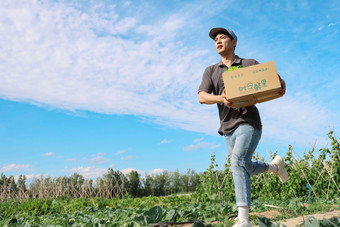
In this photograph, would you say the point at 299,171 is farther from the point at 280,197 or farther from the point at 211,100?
the point at 211,100

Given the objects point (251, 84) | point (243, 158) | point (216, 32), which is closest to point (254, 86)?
point (251, 84)

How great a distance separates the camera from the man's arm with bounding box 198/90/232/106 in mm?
2788

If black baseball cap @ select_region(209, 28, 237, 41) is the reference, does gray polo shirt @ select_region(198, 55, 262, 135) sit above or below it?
below

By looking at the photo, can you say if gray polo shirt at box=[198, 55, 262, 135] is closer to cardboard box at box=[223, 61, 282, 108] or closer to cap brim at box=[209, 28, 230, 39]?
cardboard box at box=[223, 61, 282, 108]

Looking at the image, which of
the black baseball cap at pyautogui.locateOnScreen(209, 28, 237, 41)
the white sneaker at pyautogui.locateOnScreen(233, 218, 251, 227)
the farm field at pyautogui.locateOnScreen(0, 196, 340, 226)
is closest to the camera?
the white sneaker at pyautogui.locateOnScreen(233, 218, 251, 227)

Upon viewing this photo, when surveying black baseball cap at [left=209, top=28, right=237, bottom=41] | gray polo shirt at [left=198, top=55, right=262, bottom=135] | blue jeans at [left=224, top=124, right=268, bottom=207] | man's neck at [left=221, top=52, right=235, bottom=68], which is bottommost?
blue jeans at [left=224, top=124, right=268, bottom=207]

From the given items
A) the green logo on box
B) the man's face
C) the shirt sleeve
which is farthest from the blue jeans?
the man's face

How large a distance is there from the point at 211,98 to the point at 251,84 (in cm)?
43

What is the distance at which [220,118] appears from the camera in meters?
3.13

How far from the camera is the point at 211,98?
9.54ft

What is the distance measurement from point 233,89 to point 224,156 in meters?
5.43

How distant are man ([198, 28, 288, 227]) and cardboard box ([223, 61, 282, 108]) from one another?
0.10m

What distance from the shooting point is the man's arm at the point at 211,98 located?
2.79 meters

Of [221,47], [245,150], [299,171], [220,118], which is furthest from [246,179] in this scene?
[299,171]
